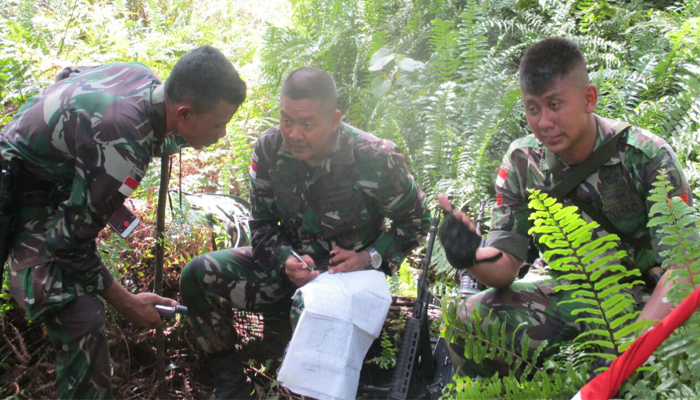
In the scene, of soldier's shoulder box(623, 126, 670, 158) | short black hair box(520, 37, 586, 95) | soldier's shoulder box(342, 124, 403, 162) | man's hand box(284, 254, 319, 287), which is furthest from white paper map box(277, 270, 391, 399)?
soldier's shoulder box(623, 126, 670, 158)

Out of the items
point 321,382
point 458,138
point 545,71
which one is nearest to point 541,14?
point 458,138

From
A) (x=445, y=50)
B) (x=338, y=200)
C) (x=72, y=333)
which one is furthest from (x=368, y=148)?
(x=445, y=50)

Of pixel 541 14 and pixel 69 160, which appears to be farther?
pixel 541 14

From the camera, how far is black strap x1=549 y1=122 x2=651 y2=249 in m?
2.93

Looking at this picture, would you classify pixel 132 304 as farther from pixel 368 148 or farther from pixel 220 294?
pixel 368 148

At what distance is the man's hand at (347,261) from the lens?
333 cm

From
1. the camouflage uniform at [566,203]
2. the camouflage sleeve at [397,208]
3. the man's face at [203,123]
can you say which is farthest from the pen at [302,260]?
the camouflage uniform at [566,203]

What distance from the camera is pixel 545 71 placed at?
2.87m

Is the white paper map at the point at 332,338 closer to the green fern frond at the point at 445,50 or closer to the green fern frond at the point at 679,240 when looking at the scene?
the green fern frond at the point at 679,240

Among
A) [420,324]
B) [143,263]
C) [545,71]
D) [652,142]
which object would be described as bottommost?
[143,263]

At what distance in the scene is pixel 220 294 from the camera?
11.5 feet

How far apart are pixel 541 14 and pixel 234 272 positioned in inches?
187

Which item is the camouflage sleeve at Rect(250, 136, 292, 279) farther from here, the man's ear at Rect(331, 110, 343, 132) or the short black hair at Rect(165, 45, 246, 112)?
the short black hair at Rect(165, 45, 246, 112)

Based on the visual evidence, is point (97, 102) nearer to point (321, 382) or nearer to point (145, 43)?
point (321, 382)
